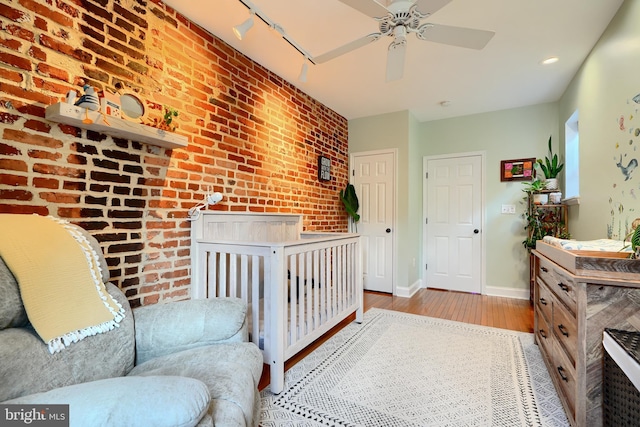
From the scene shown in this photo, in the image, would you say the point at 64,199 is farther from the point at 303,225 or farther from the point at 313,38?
the point at 303,225

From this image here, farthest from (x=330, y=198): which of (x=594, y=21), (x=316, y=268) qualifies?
(x=594, y=21)

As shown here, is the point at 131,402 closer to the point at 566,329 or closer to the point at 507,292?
the point at 566,329

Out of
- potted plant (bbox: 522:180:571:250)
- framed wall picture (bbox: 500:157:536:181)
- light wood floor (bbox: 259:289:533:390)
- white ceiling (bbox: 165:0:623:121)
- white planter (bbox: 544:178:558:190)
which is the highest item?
white ceiling (bbox: 165:0:623:121)

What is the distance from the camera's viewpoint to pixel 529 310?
3189mm

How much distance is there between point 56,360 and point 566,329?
2206mm

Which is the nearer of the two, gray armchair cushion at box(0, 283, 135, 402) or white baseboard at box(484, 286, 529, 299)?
gray armchair cushion at box(0, 283, 135, 402)

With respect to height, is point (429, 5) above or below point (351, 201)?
above

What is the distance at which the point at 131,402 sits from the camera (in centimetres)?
71

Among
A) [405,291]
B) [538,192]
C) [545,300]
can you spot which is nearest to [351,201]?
[405,291]

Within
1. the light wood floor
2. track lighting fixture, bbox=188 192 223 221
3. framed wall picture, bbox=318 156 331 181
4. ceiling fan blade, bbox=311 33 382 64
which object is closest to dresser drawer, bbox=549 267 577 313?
the light wood floor

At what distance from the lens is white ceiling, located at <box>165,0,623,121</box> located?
1.93 m

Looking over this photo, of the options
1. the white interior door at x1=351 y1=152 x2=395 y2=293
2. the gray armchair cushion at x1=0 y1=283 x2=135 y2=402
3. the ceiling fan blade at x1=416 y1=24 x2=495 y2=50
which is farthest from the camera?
the white interior door at x1=351 y1=152 x2=395 y2=293

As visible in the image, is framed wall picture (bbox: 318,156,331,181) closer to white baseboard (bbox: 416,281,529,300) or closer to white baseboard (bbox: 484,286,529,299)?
white baseboard (bbox: 416,281,529,300)

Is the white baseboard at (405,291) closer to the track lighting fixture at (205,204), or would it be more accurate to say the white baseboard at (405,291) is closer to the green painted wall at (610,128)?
the green painted wall at (610,128)
